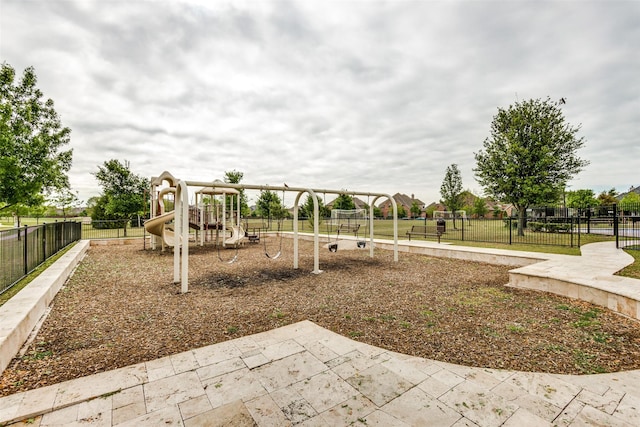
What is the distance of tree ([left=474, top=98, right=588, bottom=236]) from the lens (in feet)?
59.2

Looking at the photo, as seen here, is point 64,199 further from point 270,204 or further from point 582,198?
point 582,198

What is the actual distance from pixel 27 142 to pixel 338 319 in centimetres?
1719

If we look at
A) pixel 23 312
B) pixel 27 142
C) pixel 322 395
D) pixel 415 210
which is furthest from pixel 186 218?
pixel 415 210

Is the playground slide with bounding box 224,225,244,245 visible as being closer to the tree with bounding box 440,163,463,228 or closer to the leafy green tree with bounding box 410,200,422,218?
the tree with bounding box 440,163,463,228

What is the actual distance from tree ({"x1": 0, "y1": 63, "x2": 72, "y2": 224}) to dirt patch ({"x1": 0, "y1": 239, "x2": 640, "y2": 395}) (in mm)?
8496

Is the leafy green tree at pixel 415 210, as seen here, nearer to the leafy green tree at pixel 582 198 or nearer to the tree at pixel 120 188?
the leafy green tree at pixel 582 198

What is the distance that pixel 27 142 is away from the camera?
1273 cm

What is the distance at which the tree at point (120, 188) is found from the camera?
1983 centimetres

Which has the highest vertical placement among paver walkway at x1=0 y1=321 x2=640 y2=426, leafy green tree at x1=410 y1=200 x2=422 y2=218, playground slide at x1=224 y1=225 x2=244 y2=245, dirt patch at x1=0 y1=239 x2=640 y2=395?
leafy green tree at x1=410 y1=200 x2=422 y2=218

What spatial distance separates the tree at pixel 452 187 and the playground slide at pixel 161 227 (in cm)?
3217

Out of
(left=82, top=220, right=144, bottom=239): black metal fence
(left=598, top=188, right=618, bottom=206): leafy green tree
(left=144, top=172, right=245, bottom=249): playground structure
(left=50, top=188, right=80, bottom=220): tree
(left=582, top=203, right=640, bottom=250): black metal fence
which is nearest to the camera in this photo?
A: (left=582, top=203, right=640, bottom=250): black metal fence

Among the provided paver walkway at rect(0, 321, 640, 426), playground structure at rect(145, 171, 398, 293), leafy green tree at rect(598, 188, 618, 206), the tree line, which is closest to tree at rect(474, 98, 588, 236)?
the tree line

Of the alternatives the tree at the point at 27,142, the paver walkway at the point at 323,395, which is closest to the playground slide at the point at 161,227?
the tree at the point at 27,142

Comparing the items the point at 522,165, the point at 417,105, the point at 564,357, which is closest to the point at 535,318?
the point at 564,357
